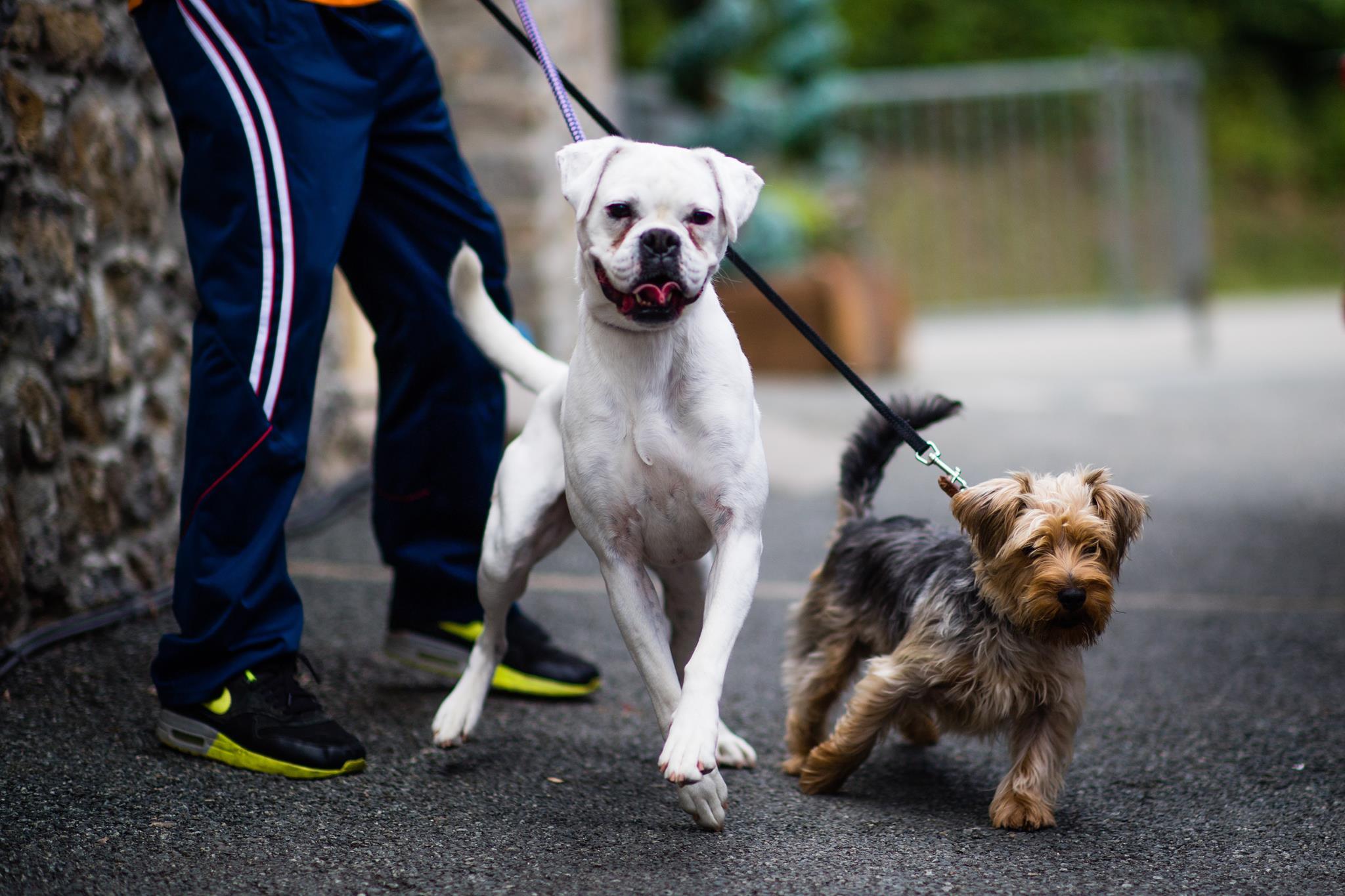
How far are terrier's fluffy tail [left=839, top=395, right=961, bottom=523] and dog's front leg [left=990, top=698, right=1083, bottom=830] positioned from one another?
2.04ft

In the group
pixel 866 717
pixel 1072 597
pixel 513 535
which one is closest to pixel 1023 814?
pixel 866 717

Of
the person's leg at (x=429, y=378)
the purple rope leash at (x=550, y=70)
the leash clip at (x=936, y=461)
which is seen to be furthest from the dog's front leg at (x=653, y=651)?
→ the purple rope leash at (x=550, y=70)

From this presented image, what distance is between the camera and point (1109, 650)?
3.72m

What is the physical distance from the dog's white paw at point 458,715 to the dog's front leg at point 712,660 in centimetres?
61

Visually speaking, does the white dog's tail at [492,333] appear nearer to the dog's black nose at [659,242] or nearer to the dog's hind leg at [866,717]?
the dog's black nose at [659,242]

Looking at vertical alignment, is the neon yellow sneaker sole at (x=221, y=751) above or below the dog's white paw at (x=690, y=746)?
below

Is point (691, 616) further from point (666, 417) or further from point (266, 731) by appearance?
point (266, 731)

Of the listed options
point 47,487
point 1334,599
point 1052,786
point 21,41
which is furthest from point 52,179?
point 1334,599

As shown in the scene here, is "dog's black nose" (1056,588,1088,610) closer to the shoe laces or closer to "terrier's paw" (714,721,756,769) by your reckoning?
"terrier's paw" (714,721,756,769)

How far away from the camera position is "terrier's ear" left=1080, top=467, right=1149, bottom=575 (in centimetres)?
239

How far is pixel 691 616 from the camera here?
2.81m

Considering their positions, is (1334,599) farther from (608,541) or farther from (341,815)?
(341,815)

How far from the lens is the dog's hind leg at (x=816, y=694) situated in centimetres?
280

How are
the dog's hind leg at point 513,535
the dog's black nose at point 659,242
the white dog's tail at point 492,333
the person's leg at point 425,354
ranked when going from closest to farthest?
1. the dog's black nose at point 659,242
2. the dog's hind leg at point 513,535
3. the white dog's tail at point 492,333
4. the person's leg at point 425,354
